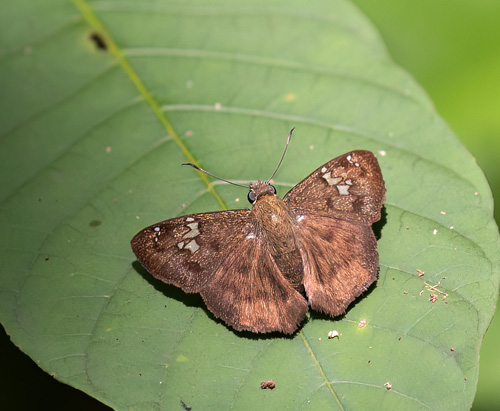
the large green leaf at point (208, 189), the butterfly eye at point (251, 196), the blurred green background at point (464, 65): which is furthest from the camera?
the blurred green background at point (464, 65)

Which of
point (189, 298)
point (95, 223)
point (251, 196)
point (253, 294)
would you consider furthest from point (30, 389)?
point (251, 196)

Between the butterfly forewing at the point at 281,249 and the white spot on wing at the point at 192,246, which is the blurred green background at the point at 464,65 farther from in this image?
the white spot on wing at the point at 192,246

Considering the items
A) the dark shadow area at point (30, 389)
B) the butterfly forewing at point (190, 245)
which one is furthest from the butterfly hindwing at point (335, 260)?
the dark shadow area at point (30, 389)

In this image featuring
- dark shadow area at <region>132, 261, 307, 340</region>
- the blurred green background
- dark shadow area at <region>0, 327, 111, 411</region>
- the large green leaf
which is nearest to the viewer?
the large green leaf

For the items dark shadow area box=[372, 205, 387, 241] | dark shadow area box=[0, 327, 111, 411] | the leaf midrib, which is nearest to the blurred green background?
dark shadow area box=[372, 205, 387, 241]

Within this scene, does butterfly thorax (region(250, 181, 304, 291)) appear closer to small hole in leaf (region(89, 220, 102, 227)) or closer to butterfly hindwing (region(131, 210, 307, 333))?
butterfly hindwing (region(131, 210, 307, 333))

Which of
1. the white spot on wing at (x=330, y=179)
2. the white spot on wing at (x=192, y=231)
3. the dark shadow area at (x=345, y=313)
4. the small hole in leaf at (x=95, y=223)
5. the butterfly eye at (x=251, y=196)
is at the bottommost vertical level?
the dark shadow area at (x=345, y=313)

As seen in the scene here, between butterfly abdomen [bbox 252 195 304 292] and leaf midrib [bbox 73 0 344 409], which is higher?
leaf midrib [bbox 73 0 344 409]
